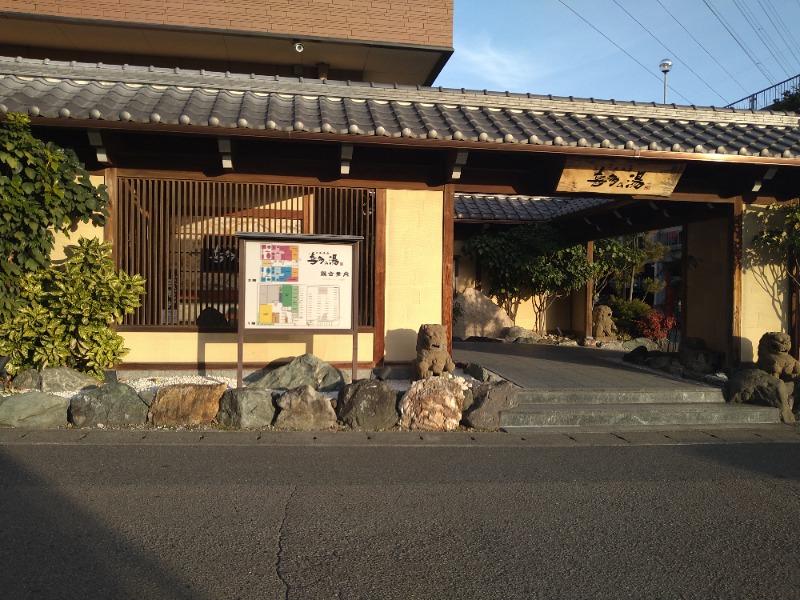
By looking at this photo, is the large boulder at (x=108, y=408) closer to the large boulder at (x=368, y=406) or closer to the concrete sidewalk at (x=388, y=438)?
the concrete sidewalk at (x=388, y=438)

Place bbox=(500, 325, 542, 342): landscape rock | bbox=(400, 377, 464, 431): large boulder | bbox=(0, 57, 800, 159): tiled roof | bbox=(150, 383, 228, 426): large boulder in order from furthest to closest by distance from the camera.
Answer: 1. bbox=(500, 325, 542, 342): landscape rock
2. bbox=(0, 57, 800, 159): tiled roof
3. bbox=(400, 377, 464, 431): large boulder
4. bbox=(150, 383, 228, 426): large boulder

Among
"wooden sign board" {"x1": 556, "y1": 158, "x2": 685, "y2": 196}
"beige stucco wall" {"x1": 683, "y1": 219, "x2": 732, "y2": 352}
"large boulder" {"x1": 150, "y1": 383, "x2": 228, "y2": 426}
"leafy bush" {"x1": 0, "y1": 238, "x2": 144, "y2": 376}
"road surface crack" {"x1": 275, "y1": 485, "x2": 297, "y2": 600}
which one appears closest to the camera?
"road surface crack" {"x1": 275, "y1": 485, "x2": 297, "y2": 600}

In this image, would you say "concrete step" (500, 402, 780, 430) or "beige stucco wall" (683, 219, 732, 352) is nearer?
"concrete step" (500, 402, 780, 430)

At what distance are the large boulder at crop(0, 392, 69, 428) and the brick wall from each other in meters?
9.85

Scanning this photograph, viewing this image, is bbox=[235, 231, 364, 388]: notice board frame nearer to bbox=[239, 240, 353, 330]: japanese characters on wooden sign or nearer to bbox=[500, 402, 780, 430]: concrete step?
bbox=[239, 240, 353, 330]: japanese characters on wooden sign

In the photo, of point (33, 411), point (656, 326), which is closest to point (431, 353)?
point (33, 411)

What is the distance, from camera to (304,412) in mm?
7574

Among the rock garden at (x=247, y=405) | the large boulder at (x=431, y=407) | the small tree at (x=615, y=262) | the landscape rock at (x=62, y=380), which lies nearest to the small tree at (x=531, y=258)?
the small tree at (x=615, y=262)

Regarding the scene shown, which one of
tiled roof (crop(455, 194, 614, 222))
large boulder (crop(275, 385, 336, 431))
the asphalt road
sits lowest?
the asphalt road

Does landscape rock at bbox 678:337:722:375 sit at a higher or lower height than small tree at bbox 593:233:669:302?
lower

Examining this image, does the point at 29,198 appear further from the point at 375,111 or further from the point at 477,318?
the point at 477,318

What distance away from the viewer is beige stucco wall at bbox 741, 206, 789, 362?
34.1 feet

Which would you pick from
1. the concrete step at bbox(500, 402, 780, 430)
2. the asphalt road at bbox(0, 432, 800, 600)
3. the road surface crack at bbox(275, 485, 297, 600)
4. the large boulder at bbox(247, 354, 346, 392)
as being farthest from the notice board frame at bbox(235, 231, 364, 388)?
the road surface crack at bbox(275, 485, 297, 600)

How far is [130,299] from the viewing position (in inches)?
332
